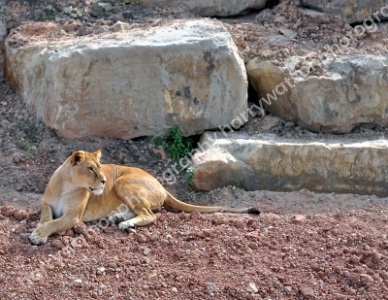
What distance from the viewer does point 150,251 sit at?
281 inches

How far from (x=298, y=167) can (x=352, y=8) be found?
103 inches

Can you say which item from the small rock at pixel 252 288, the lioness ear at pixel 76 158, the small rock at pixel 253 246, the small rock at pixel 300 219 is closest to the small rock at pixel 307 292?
the small rock at pixel 252 288

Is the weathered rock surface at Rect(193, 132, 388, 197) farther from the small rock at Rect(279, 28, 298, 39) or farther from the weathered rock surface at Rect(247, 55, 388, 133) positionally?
the small rock at Rect(279, 28, 298, 39)

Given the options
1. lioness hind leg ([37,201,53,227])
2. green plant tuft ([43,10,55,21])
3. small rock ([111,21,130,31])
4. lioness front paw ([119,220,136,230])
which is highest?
green plant tuft ([43,10,55,21])

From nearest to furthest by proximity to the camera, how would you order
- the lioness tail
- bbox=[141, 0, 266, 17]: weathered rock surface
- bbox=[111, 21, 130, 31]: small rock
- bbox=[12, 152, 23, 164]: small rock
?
the lioness tail < bbox=[12, 152, 23, 164]: small rock < bbox=[111, 21, 130, 31]: small rock < bbox=[141, 0, 266, 17]: weathered rock surface

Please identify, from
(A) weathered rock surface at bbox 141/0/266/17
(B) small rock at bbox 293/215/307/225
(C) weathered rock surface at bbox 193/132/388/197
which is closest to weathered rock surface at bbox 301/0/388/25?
(A) weathered rock surface at bbox 141/0/266/17

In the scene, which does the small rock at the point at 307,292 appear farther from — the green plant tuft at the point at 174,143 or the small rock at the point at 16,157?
the small rock at the point at 16,157

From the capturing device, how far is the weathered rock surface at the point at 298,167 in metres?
8.46

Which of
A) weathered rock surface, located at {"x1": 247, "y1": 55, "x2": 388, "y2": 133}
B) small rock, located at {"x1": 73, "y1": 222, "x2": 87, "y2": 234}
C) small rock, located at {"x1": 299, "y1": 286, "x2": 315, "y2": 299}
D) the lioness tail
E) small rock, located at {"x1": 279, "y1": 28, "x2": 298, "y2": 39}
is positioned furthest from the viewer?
small rock, located at {"x1": 279, "y1": 28, "x2": 298, "y2": 39}

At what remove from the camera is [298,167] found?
8516 millimetres

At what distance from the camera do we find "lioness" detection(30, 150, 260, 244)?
7.55 metres

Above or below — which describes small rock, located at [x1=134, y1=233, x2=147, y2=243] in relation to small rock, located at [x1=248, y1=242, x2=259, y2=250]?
above

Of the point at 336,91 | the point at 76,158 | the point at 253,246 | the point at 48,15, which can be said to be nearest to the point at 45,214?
the point at 76,158

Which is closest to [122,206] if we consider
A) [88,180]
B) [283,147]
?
[88,180]
